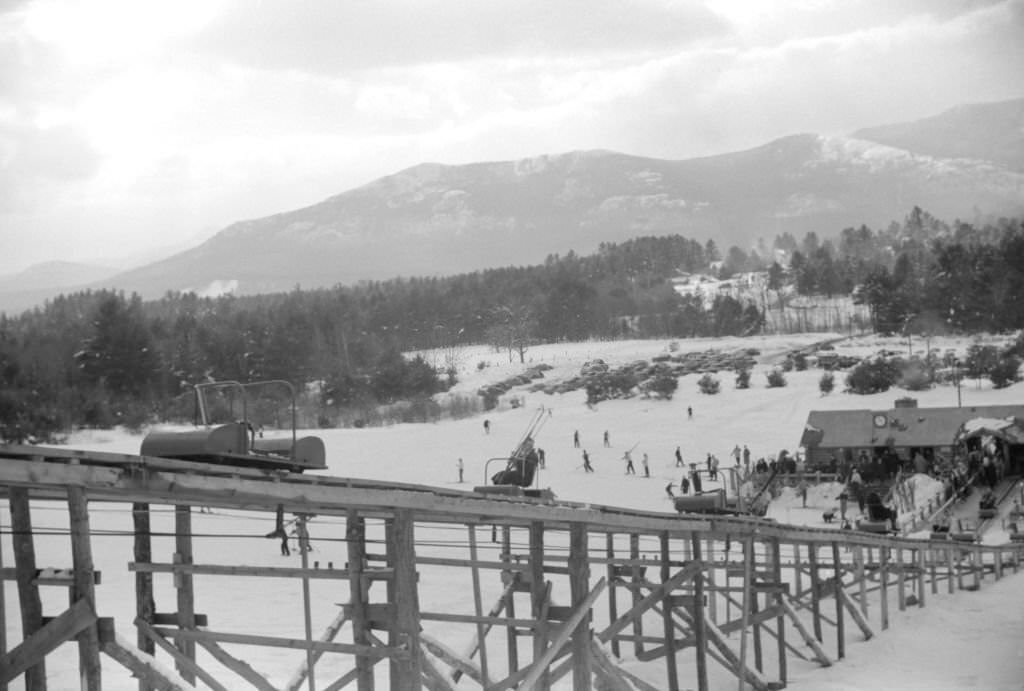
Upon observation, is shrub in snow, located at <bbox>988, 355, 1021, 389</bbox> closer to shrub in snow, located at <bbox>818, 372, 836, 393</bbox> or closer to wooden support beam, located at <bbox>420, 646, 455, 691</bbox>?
shrub in snow, located at <bbox>818, 372, 836, 393</bbox>

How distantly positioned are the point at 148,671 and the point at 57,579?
1.00m

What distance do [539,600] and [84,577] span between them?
6.14m

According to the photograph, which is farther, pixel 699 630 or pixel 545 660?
pixel 699 630

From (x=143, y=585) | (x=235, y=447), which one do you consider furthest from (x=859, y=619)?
(x=235, y=447)

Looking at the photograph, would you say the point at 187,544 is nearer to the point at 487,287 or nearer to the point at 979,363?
the point at 979,363

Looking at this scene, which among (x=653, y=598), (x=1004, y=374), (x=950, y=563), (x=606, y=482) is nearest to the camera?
(x=653, y=598)

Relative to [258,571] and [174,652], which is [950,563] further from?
[174,652]

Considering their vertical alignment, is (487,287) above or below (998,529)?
above

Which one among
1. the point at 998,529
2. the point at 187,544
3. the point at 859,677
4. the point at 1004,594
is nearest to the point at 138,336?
the point at 998,529

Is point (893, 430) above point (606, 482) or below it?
above

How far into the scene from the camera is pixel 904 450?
5822 cm

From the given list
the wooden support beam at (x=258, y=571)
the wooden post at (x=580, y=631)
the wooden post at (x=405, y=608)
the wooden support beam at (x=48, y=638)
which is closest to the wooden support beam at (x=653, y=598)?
the wooden post at (x=580, y=631)

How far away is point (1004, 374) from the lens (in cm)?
7775

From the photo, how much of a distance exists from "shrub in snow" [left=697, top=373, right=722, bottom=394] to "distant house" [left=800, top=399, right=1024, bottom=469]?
19947 mm
